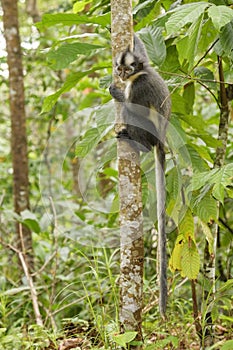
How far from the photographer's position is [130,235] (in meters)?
1.80

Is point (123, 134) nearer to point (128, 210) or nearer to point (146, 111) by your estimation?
point (146, 111)

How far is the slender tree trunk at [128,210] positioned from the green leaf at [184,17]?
0.85 feet

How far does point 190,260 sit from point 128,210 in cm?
42

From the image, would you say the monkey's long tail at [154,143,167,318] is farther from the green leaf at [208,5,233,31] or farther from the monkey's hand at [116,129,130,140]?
the green leaf at [208,5,233,31]

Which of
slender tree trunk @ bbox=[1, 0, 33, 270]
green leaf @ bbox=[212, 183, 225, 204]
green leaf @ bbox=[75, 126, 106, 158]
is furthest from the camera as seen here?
slender tree trunk @ bbox=[1, 0, 33, 270]

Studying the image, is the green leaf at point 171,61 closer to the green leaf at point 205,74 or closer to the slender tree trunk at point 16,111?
the green leaf at point 205,74

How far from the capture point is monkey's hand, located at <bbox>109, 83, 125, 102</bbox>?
74.7 inches

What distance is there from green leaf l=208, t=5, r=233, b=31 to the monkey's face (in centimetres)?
38

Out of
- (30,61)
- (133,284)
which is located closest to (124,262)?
(133,284)

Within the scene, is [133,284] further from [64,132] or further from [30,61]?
[64,132]

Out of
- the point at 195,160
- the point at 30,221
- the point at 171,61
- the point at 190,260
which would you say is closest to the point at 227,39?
the point at 171,61

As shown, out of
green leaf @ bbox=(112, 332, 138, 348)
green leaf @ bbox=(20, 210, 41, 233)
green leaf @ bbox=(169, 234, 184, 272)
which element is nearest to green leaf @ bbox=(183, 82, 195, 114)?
green leaf @ bbox=(169, 234, 184, 272)

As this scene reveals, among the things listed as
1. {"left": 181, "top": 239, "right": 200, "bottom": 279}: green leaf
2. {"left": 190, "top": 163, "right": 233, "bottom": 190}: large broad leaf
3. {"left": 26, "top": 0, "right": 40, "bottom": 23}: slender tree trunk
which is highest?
{"left": 26, "top": 0, "right": 40, "bottom": 23}: slender tree trunk

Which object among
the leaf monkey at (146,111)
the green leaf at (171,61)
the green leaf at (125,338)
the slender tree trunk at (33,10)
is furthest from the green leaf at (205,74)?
the slender tree trunk at (33,10)
